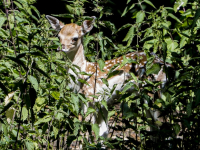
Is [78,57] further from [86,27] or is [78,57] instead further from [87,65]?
[86,27]

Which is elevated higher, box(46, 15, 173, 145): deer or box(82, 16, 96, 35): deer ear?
box(82, 16, 96, 35): deer ear

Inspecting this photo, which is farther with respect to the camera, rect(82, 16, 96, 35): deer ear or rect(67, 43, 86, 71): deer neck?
rect(67, 43, 86, 71): deer neck

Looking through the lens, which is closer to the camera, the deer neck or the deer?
the deer

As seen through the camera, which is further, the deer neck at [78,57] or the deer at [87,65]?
the deer neck at [78,57]

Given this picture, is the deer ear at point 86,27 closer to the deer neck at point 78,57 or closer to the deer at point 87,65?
the deer at point 87,65

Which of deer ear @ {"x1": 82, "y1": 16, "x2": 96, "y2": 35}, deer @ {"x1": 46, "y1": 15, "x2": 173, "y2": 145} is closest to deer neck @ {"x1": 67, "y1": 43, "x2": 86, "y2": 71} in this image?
deer @ {"x1": 46, "y1": 15, "x2": 173, "y2": 145}

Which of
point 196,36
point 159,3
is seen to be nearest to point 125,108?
point 196,36

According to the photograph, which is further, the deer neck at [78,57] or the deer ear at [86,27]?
the deer neck at [78,57]

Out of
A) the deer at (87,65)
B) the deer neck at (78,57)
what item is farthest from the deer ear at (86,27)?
the deer neck at (78,57)

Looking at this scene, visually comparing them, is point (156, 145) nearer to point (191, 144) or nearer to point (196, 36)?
point (191, 144)

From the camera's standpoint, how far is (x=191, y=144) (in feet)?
9.71

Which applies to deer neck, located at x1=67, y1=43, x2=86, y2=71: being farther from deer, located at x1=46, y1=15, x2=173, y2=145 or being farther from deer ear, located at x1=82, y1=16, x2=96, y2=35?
deer ear, located at x1=82, y1=16, x2=96, y2=35

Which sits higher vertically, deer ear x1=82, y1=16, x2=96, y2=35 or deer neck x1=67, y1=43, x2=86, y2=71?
deer ear x1=82, y1=16, x2=96, y2=35

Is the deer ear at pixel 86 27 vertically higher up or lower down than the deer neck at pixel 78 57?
higher up
